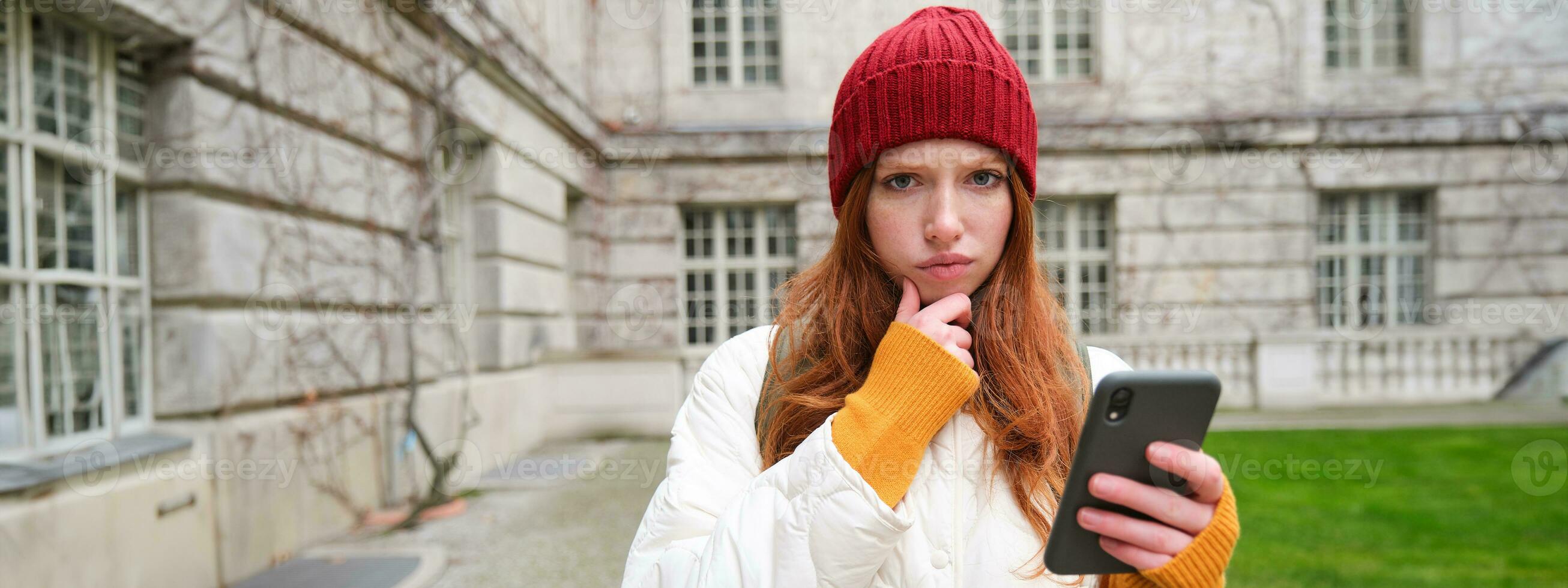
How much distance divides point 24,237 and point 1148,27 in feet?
37.4

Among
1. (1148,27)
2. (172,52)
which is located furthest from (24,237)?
(1148,27)

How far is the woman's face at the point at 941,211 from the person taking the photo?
4.28ft

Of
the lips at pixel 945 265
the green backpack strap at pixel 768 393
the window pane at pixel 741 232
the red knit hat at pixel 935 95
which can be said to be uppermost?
the window pane at pixel 741 232

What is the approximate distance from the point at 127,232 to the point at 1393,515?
300 inches

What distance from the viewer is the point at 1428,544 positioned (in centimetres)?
455

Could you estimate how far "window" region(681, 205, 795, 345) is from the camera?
1062cm

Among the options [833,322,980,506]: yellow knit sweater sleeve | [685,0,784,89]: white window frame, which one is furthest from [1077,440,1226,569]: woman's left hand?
[685,0,784,89]: white window frame

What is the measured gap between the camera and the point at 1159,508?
1006mm

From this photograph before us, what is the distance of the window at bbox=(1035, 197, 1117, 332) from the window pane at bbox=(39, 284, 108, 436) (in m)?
9.88

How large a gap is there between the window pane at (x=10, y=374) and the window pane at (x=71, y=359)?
5.5 inches

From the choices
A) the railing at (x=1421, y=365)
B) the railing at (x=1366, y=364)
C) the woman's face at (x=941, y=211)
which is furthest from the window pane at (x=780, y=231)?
the woman's face at (x=941, y=211)

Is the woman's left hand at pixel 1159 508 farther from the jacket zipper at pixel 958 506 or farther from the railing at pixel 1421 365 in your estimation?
the railing at pixel 1421 365

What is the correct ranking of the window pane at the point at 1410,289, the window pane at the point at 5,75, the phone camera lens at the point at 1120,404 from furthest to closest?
the window pane at the point at 1410,289 < the window pane at the point at 5,75 < the phone camera lens at the point at 1120,404

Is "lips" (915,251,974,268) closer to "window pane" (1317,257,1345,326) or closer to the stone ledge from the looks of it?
the stone ledge
